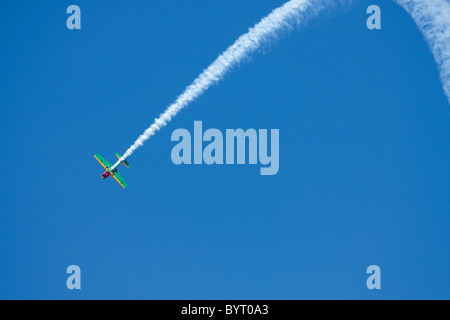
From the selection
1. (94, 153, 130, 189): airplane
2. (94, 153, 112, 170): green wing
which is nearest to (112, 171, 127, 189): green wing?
(94, 153, 130, 189): airplane

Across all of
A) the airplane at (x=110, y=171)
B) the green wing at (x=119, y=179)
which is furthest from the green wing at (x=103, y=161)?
the green wing at (x=119, y=179)

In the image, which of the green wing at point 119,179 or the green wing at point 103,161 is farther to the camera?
the green wing at point 119,179

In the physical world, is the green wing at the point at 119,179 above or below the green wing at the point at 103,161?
below

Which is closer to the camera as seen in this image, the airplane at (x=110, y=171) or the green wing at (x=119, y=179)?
the airplane at (x=110, y=171)

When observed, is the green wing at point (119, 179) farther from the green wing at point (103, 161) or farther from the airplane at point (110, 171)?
the green wing at point (103, 161)

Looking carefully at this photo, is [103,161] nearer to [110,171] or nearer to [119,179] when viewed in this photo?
[110,171]

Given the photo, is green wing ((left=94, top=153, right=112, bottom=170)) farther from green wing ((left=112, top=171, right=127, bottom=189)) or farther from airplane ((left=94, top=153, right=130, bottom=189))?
green wing ((left=112, top=171, right=127, bottom=189))
